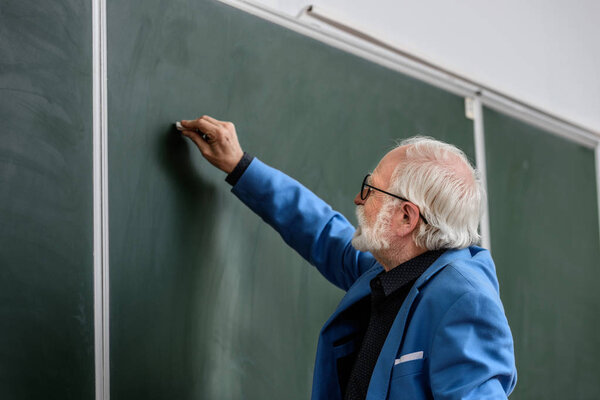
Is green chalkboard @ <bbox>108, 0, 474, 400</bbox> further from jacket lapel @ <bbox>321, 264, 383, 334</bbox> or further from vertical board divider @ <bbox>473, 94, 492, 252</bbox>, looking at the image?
vertical board divider @ <bbox>473, 94, 492, 252</bbox>

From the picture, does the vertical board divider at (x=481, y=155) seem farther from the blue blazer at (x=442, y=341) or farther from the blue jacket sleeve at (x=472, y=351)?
the blue jacket sleeve at (x=472, y=351)

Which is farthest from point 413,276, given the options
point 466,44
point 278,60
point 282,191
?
point 466,44

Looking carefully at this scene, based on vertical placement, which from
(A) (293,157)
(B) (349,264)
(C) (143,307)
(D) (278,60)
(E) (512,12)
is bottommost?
(C) (143,307)

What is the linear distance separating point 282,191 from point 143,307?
1.35 ft

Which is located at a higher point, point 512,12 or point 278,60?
point 512,12

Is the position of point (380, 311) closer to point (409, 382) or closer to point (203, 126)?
point (409, 382)

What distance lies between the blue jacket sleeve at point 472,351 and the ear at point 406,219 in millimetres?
221

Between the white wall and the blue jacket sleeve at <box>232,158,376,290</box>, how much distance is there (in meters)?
0.66

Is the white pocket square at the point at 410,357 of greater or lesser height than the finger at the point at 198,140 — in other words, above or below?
below

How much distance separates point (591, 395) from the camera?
2.62 meters

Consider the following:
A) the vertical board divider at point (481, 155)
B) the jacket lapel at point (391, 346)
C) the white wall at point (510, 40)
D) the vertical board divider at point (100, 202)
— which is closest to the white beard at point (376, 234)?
the jacket lapel at point (391, 346)

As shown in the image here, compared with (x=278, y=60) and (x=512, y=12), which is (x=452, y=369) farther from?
(x=512, y=12)

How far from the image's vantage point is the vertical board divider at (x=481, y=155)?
7.43ft

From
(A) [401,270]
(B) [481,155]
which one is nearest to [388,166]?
(A) [401,270]
